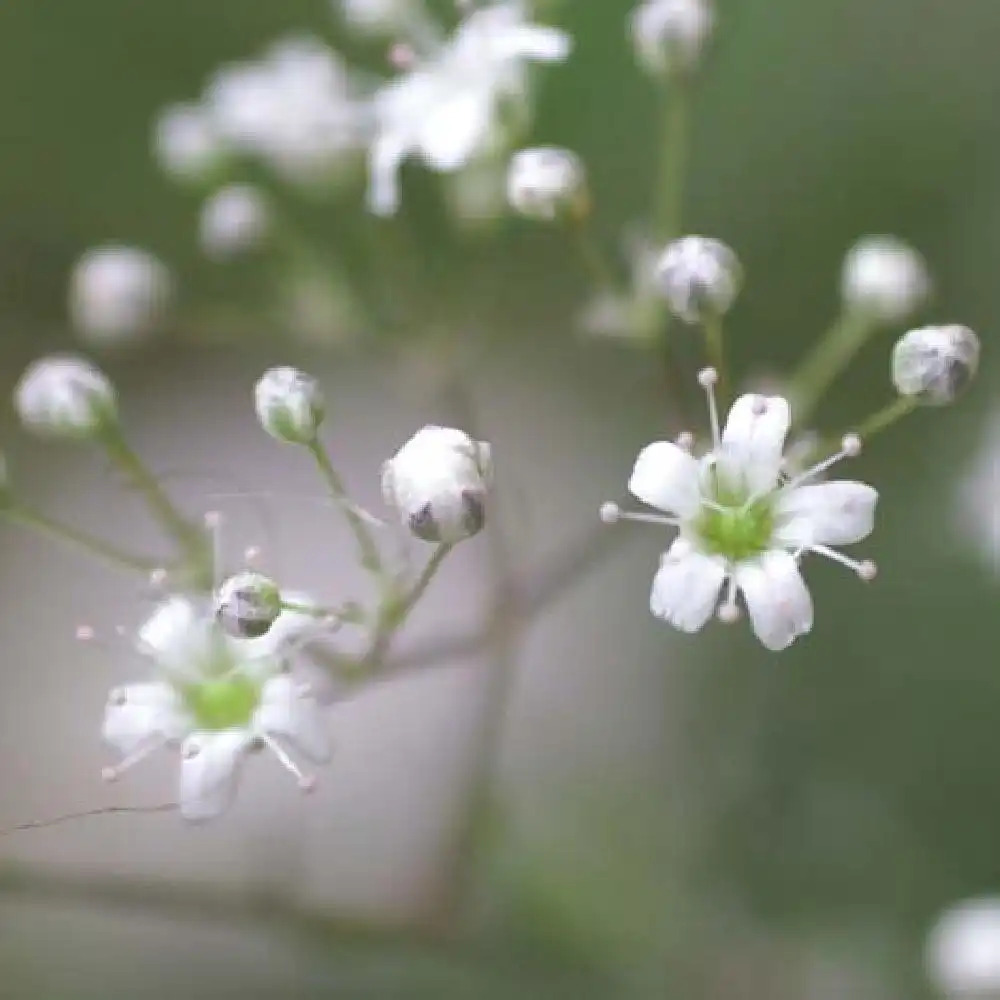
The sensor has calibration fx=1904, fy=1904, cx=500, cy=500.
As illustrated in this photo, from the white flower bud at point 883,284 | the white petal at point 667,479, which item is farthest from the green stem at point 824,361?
the white petal at point 667,479

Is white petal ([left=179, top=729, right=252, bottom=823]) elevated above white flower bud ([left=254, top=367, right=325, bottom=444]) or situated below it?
below

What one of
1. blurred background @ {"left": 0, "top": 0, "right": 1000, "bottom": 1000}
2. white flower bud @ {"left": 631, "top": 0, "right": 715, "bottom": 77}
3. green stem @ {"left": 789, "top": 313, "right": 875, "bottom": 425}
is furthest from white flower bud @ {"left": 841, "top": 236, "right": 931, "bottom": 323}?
blurred background @ {"left": 0, "top": 0, "right": 1000, "bottom": 1000}

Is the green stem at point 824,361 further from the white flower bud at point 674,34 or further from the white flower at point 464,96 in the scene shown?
the white flower at point 464,96

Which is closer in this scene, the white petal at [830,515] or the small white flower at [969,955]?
the white petal at [830,515]

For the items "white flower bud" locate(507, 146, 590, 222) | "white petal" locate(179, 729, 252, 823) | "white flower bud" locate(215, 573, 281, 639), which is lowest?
"white petal" locate(179, 729, 252, 823)

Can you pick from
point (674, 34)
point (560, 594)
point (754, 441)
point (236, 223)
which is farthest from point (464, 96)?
point (560, 594)

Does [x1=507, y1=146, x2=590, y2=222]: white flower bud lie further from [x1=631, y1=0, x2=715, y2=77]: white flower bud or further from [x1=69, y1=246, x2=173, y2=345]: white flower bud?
[x1=69, y1=246, x2=173, y2=345]: white flower bud

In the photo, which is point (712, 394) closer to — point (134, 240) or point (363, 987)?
point (363, 987)
